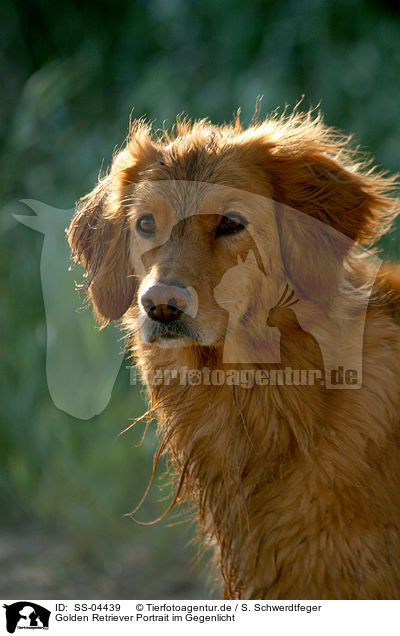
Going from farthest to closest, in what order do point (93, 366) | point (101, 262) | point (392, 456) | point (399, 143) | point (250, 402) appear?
point (399, 143) → point (93, 366) → point (101, 262) → point (250, 402) → point (392, 456)

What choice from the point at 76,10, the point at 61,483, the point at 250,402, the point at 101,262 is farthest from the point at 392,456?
the point at 76,10

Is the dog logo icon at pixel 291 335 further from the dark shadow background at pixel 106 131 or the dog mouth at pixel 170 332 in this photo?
the dark shadow background at pixel 106 131

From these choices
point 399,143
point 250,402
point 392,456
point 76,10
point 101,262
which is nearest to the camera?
point 392,456

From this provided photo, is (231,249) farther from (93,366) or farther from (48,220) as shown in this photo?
(48,220)

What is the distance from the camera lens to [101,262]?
2.66 metres

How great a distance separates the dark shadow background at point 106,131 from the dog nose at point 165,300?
1.94m

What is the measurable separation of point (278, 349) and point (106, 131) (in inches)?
125

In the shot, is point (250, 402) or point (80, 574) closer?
point (250, 402)

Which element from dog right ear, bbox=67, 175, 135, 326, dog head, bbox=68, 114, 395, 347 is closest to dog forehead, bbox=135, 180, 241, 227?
dog head, bbox=68, 114, 395, 347

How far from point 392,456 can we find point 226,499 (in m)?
0.61

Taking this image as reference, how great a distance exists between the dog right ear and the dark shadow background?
4.75 ft
